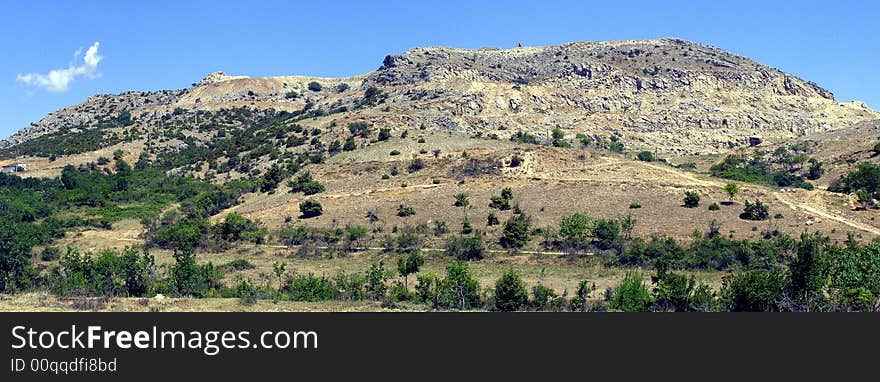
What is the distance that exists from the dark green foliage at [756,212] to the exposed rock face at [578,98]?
155 ft

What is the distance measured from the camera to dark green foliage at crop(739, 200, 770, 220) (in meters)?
51.9

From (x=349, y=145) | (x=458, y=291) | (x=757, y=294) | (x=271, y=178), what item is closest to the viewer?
(x=757, y=294)

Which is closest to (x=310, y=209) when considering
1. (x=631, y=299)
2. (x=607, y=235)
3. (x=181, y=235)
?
(x=181, y=235)

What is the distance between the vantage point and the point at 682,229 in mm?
49531

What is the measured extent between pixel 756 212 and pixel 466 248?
79.1 feet

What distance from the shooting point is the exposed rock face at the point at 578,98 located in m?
103

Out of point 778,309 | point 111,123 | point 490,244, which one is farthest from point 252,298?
point 111,123

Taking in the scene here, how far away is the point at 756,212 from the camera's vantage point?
52.2 meters

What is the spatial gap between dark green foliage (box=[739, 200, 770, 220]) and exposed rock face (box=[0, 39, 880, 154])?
47.3 metres

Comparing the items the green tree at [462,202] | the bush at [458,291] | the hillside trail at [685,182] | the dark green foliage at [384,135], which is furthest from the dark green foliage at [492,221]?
the dark green foliage at [384,135]

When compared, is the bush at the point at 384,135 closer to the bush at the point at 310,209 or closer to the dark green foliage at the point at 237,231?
the bush at the point at 310,209

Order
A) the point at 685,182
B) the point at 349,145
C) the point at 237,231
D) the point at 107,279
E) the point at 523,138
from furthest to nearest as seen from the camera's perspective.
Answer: the point at 523,138, the point at 349,145, the point at 685,182, the point at 237,231, the point at 107,279

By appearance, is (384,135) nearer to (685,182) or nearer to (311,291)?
(685,182)

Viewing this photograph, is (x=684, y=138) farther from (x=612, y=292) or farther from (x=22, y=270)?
(x=22, y=270)
